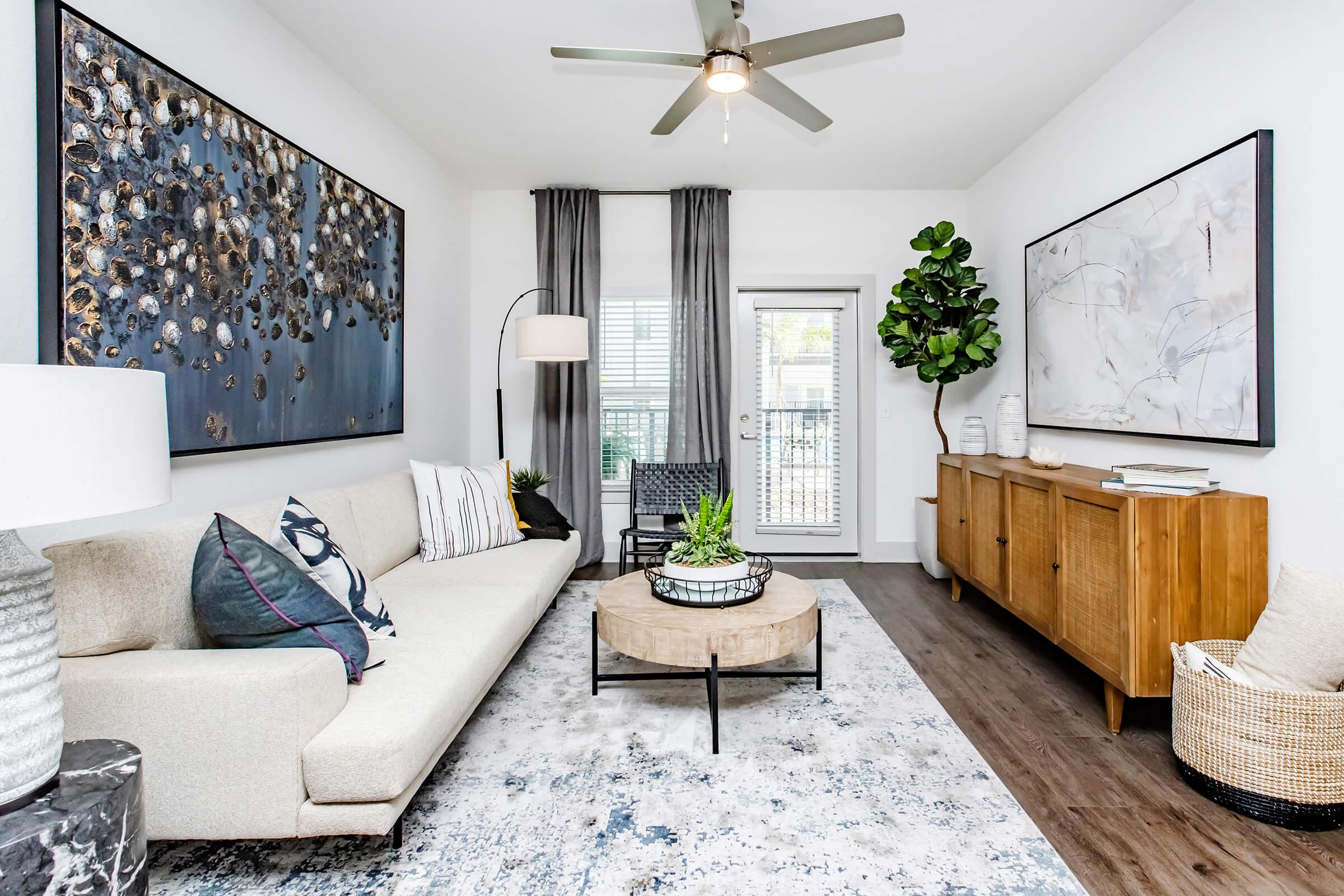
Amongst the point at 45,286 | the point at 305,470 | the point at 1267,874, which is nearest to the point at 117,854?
the point at 45,286

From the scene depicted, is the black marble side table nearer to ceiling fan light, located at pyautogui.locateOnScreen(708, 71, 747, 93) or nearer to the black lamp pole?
ceiling fan light, located at pyautogui.locateOnScreen(708, 71, 747, 93)

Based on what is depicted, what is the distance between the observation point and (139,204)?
6.16ft

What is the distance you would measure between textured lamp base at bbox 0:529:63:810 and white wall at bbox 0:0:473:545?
0.79 m

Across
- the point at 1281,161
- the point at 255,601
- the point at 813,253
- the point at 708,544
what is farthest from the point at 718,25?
the point at 813,253

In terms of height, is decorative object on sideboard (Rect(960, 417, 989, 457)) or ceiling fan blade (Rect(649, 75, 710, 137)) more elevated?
ceiling fan blade (Rect(649, 75, 710, 137))

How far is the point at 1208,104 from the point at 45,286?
378cm

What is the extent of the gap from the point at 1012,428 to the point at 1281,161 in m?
1.72

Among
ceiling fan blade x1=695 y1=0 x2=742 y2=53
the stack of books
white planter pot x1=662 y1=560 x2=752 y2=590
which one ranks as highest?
ceiling fan blade x1=695 y1=0 x2=742 y2=53

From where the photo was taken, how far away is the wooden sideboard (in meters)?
2.16

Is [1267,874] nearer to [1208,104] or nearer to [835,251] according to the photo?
[1208,104]

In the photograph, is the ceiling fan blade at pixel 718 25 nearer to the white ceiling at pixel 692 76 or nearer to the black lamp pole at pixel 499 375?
the white ceiling at pixel 692 76

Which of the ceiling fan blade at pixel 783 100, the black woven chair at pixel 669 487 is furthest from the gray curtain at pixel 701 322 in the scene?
the ceiling fan blade at pixel 783 100

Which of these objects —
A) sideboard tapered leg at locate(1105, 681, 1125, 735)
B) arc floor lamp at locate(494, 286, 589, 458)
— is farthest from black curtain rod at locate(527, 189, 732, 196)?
sideboard tapered leg at locate(1105, 681, 1125, 735)

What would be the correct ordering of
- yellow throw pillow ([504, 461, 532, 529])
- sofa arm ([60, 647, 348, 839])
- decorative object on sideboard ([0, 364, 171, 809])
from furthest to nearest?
1. yellow throw pillow ([504, 461, 532, 529])
2. sofa arm ([60, 647, 348, 839])
3. decorative object on sideboard ([0, 364, 171, 809])
